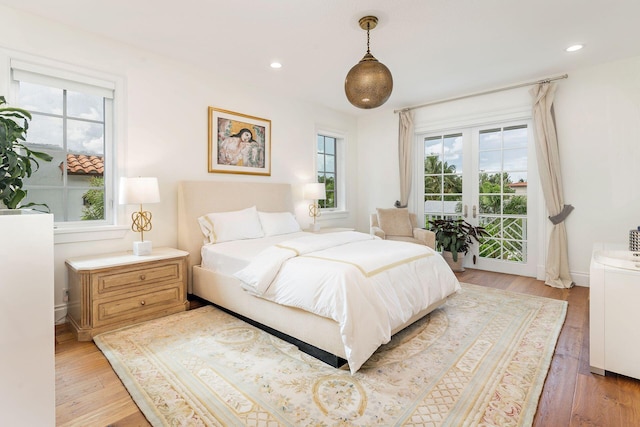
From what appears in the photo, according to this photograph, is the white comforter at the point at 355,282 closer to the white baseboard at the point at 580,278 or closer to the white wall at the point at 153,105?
the white wall at the point at 153,105

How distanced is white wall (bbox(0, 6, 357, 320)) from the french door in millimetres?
2658

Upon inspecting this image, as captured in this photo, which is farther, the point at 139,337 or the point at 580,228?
the point at 580,228

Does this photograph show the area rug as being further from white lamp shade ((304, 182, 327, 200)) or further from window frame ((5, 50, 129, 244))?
white lamp shade ((304, 182, 327, 200))

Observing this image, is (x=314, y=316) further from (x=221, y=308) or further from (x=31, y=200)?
(x=31, y=200)

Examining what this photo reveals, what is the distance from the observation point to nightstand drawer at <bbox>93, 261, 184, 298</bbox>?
2492mm

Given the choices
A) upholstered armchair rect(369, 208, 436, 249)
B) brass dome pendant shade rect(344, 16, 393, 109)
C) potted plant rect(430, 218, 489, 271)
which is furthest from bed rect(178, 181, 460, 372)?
potted plant rect(430, 218, 489, 271)

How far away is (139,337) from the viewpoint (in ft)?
7.98

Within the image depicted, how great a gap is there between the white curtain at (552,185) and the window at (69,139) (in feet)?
15.9

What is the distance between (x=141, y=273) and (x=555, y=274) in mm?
4585

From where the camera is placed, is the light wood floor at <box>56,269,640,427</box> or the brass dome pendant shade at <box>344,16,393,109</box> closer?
the light wood floor at <box>56,269,640,427</box>

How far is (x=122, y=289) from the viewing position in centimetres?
260

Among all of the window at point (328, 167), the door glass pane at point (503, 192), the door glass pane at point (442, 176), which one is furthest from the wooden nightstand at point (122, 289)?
the door glass pane at point (503, 192)

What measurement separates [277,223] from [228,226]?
67 cm

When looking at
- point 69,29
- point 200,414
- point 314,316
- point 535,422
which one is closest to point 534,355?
point 535,422
